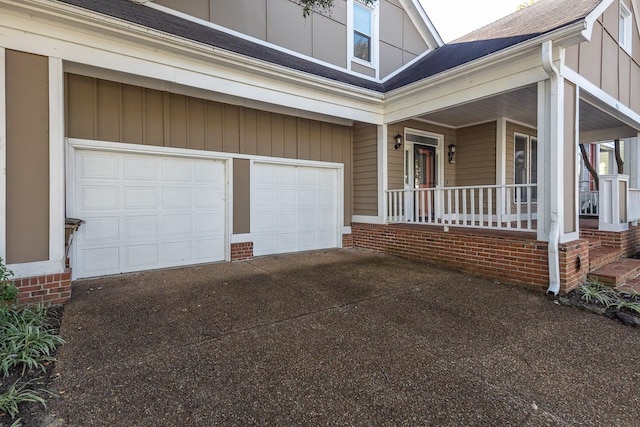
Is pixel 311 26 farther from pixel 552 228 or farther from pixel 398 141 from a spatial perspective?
pixel 552 228

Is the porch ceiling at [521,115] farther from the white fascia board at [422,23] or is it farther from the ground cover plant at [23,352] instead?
the ground cover plant at [23,352]

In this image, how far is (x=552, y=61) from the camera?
13.9 ft

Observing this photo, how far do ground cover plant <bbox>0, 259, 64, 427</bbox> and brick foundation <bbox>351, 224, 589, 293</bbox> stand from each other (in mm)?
5283

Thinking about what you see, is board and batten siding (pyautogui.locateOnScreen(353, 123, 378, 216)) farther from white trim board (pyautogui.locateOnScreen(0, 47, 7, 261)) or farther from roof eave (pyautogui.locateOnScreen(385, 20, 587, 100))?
white trim board (pyautogui.locateOnScreen(0, 47, 7, 261))

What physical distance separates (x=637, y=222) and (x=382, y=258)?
17.4 feet

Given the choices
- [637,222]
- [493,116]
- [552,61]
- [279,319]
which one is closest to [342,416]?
[279,319]

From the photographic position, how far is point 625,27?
6.91m

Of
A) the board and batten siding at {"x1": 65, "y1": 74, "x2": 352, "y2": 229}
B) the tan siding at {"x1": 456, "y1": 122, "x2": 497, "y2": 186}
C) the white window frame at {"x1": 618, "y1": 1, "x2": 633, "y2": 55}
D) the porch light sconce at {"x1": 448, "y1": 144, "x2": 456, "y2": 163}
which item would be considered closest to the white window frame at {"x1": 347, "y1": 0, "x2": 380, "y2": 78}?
the board and batten siding at {"x1": 65, "y1": 74, "x2": 352, "y2": 229}

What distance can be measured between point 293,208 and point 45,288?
166 inches

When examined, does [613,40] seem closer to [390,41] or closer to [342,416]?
[390,41]

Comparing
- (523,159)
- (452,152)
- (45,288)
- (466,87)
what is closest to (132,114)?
(45,288)

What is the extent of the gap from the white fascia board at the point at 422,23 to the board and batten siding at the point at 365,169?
3.90 metres

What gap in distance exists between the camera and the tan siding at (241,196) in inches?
238

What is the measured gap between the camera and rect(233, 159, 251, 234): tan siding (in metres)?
A: 6.05
